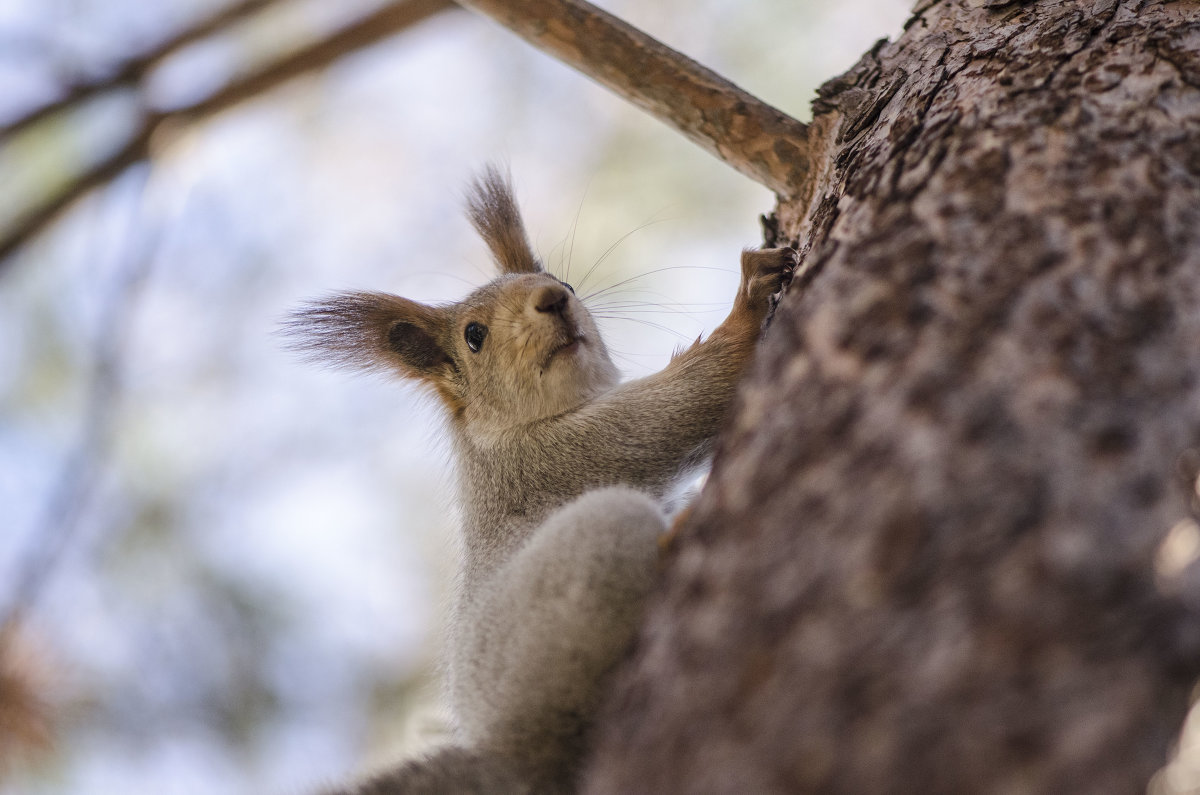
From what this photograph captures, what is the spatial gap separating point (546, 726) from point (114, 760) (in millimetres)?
3774

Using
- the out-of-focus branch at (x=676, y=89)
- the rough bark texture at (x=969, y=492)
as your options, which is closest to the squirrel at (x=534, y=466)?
the out-of-focus branch at (x=676, y=89)

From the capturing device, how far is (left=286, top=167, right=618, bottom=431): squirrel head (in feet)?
13.0

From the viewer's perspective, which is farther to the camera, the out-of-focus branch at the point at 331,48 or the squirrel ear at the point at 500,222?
the out-of-focus branch at the point at 331,48

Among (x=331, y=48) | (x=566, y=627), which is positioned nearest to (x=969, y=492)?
(x=566, y=627)

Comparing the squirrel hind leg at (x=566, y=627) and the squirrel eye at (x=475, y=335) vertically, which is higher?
the squirrel eye at (x=475, y=335)

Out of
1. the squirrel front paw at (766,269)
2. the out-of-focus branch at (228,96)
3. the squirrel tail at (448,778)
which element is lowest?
the squirrel tail at (448,778)

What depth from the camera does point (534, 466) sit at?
370 centimetres

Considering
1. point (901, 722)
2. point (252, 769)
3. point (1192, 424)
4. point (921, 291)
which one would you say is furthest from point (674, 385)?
point (252, 769)

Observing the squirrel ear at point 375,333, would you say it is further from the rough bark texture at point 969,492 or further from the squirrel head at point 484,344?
the rough bark texture at point 969,492

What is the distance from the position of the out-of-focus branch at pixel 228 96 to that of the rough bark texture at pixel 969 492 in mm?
4098

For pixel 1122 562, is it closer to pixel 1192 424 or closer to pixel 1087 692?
pixel 1087 692

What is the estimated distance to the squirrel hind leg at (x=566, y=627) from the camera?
236 centimetres

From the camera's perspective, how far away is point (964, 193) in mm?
1994

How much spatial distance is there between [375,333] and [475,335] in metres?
0.44
